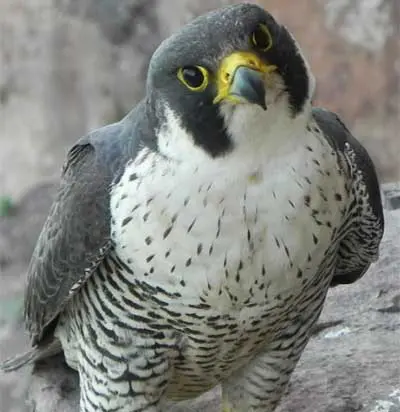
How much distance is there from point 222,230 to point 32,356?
89cm

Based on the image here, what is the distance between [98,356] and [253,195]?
540 millimetres

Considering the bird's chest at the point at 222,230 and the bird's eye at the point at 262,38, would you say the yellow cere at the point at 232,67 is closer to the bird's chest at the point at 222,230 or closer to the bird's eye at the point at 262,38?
the bird's eye at the point at 262,38

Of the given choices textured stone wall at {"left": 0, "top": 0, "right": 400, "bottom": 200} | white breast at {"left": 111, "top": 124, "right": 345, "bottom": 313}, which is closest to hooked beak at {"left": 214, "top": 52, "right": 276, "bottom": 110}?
white breast at {"left": 111, "top": 124, "right": 345, "bottom": 313}

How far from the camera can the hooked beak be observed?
4.64ft

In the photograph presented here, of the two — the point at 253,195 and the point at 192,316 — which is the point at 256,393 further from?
the point at 253,195

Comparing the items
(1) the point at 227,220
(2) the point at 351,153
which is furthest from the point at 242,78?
(2) the point at 351,153

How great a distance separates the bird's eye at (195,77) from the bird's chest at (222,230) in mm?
152

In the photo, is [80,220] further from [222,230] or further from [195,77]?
[195,77]

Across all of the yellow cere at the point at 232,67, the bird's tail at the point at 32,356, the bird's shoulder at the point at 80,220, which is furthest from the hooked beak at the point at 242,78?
the bird's tail at the point at 32,356

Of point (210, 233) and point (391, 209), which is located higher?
point (210, 233)

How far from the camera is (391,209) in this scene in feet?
10.4

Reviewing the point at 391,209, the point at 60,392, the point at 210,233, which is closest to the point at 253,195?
the point at 210,233

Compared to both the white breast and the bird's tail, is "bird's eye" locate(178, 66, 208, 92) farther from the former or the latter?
the bird's tail

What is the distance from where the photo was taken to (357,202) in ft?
6.21
